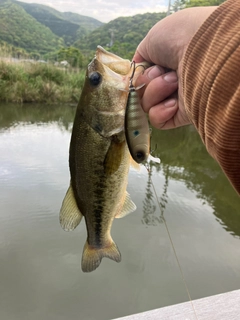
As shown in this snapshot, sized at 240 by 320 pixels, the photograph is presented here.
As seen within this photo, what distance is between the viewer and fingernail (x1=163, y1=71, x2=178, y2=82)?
1202mm

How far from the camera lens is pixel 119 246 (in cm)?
400

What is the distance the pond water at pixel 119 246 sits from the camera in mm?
3248

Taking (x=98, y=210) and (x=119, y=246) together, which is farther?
(x=119, y=246)

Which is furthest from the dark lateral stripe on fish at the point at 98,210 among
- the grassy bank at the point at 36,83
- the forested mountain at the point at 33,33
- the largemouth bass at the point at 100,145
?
the forested mountain at the point at 33,33

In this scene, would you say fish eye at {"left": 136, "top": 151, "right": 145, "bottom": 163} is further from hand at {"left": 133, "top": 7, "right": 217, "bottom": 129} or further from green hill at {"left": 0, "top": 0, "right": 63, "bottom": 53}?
green hill at {"left": 0, "top": 0, "right": 63, "bottom": 53}

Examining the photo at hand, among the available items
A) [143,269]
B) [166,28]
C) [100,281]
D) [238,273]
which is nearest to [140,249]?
[143,269]

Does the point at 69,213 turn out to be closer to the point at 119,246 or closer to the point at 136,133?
the point at 136,133

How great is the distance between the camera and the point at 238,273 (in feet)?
12.3

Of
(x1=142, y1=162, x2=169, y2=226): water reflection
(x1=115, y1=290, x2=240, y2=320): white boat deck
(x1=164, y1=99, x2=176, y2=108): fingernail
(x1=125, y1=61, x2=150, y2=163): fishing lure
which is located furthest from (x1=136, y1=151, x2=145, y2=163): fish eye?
(x1=142, y1=162, x2=169, y2=226): water reflection

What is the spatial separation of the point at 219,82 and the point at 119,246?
11.3 feet

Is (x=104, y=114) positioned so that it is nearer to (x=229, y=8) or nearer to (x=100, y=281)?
(x=229, y=8)

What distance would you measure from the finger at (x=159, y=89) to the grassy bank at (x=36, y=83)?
12.1 metres

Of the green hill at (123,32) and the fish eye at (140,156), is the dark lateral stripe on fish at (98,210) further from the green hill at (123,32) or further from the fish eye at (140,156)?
the green hill at (123,32)

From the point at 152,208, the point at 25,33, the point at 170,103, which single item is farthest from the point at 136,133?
the point at 25,33
